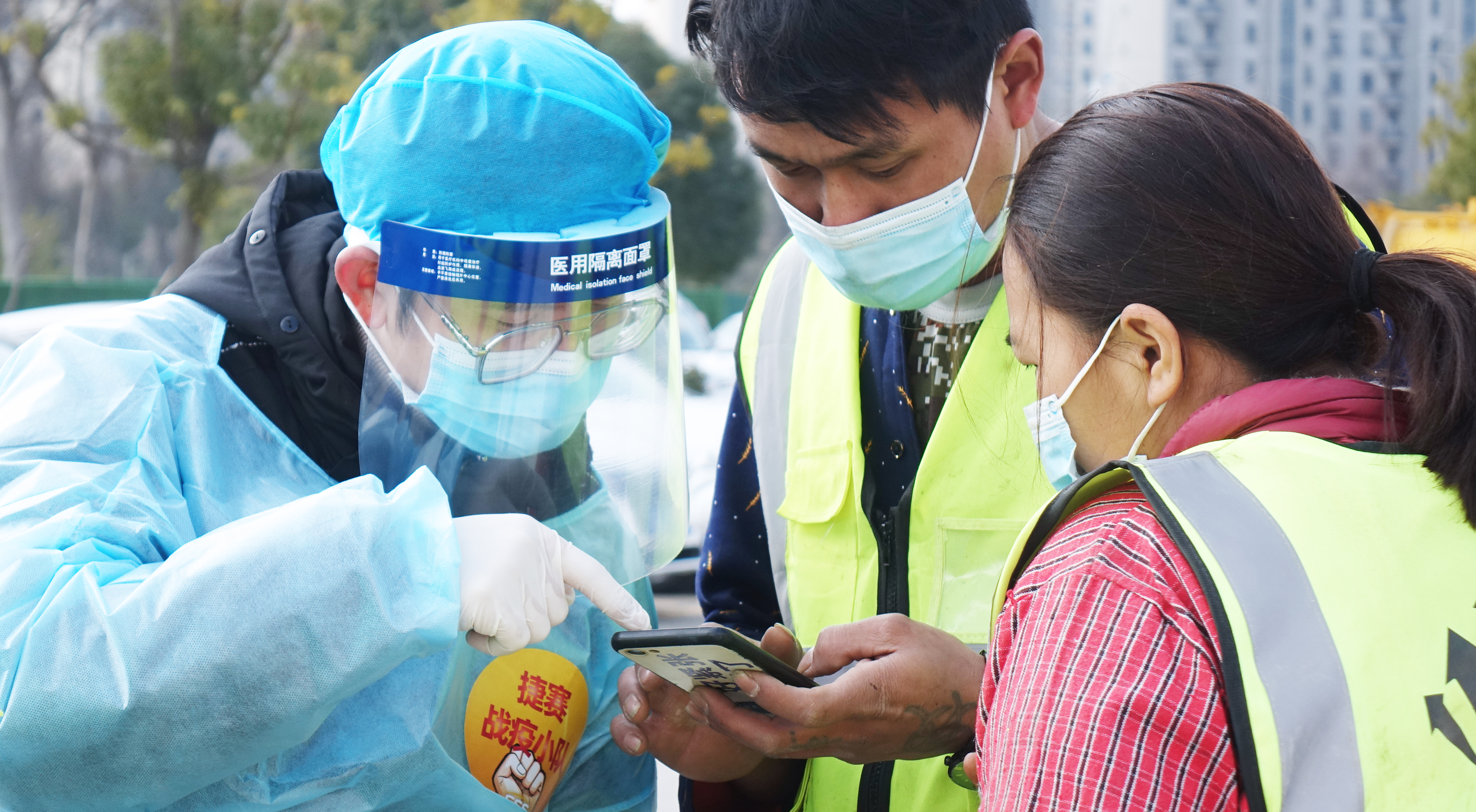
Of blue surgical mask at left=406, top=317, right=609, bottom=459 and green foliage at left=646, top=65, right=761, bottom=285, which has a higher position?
blue surgical mask at left=406, top=317, right=609, bottom=459

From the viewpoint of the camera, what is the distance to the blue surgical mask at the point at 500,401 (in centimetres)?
184

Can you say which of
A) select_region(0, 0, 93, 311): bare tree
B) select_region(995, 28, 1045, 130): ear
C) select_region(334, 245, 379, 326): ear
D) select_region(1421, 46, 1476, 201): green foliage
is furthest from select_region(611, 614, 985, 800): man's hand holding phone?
select_region(1421, 46, 1476, 201): green foliage

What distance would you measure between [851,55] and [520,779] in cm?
128

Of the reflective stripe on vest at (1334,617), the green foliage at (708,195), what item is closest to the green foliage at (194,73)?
the green foliage at (708,195)

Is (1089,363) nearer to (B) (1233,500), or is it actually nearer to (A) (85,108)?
(B) (1233,500)

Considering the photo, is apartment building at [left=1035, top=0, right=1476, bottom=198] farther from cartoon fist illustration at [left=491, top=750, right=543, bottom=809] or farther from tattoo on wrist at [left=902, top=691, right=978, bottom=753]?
cartoon fist illustration at [left=491, top=750, right=543, bottom=809]

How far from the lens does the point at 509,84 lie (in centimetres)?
179

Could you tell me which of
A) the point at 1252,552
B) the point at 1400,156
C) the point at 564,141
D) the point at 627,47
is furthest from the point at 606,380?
the point at 1400,156

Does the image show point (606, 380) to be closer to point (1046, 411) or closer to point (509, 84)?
point (509, 84)

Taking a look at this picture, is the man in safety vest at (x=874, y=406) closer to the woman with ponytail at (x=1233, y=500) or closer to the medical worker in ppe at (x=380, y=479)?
the medical worker in ppe at (x=380, y=479)

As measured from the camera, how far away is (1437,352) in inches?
47.7

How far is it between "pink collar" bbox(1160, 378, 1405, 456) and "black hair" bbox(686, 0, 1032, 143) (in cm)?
88

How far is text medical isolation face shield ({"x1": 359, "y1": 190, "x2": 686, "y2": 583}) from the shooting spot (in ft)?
5.83

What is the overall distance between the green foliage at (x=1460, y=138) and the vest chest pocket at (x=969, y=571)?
70.9ft
